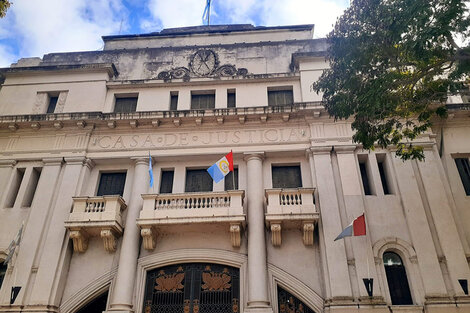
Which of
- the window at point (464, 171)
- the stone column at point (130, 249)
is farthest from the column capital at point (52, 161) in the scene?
the window at point (464, 171)

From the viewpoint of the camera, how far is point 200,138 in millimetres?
16328

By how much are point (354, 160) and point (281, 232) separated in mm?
4280

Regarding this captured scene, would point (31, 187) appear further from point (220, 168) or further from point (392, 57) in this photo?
point (392, 57)

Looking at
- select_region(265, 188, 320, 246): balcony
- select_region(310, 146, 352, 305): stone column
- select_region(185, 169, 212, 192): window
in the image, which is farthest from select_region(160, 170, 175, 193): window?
select_region(310, 146, 352, 305): stone column

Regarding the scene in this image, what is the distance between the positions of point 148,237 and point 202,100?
7234mm

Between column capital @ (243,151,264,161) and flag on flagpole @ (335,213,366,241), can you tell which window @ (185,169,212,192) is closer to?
column capital @ (243,151,264,161)

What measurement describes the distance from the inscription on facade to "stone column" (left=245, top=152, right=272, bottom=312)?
0.94 metres

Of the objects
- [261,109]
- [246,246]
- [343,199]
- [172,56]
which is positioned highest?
[172,56]

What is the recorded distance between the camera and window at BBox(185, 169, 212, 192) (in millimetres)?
15805

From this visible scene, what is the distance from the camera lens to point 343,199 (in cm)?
1438

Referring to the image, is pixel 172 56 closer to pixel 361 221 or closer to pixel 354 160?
pixel 354 160

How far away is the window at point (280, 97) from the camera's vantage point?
17.5 m

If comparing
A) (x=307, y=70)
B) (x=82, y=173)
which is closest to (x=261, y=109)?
(x=307, y=70)

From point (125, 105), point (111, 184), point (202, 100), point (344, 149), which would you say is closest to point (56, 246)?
point (111, 184)
